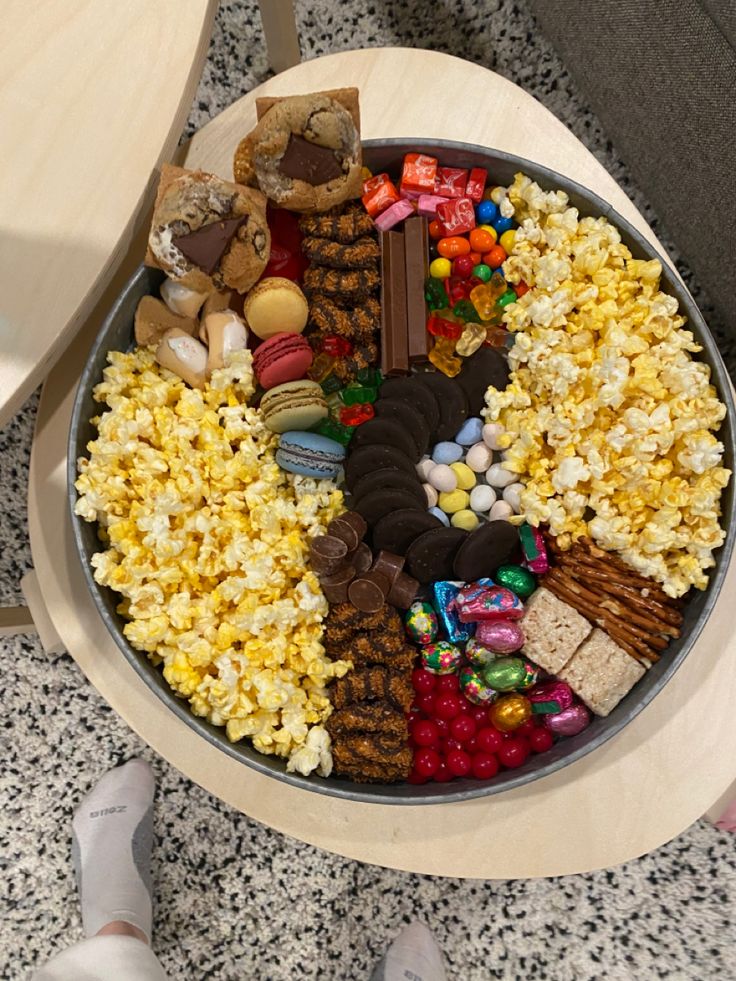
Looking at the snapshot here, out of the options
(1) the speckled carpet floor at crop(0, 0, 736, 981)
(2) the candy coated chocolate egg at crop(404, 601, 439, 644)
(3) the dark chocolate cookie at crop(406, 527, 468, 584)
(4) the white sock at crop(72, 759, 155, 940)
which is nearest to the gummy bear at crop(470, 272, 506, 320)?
(3) the dark chocolate cookie at crop(406, 527, 468, 584)

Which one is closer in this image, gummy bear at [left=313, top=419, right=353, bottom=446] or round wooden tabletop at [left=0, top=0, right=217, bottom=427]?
round wooden tabletop at [left=0, top=0, right=217, bottom=427]

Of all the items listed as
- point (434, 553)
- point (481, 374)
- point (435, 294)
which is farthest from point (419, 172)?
point (434, 553)

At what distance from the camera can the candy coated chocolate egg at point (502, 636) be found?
99 cm

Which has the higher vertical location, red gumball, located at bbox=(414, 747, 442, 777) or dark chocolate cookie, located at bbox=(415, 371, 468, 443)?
dark chocolate cookie, located at bbox=(415, 371, 468, 443)

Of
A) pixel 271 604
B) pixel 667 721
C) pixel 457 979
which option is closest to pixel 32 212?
pixel 271 604

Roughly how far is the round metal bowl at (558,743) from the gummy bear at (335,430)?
0.27 metres

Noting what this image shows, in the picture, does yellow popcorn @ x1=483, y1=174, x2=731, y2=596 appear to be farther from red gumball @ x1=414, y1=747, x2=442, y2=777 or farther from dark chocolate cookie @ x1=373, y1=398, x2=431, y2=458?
red gumball @ x1=414, y1=747, x2=442, y2=777

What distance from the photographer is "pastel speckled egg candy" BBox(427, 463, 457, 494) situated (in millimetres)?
1087

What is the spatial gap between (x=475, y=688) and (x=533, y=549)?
197 mm

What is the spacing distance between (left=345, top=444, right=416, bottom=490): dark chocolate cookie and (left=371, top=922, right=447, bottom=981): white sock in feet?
3.05

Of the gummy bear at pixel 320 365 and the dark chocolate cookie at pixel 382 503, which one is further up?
the gummy bear at pixel 320 365

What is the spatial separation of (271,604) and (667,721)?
1.78 ft

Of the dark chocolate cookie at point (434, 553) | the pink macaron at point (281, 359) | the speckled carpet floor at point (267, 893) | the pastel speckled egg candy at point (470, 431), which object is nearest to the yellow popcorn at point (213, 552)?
the pink macaron at point (281, 359)

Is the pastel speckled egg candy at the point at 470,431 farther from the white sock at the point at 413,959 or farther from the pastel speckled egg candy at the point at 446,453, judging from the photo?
the white sock at the point at 413,959
